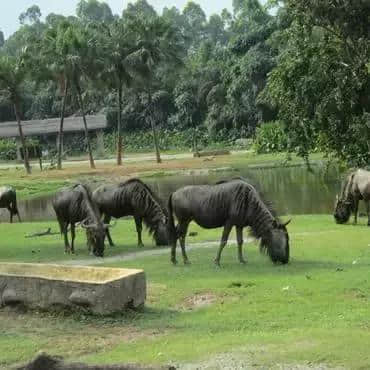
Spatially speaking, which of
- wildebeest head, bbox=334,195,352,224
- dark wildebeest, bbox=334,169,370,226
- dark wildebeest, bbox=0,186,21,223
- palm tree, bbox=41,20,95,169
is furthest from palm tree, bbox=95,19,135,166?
wildebeest head, bbox=334,195,352,224

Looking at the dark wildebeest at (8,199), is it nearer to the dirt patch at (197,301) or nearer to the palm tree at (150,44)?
the dirt patch at (197,301)

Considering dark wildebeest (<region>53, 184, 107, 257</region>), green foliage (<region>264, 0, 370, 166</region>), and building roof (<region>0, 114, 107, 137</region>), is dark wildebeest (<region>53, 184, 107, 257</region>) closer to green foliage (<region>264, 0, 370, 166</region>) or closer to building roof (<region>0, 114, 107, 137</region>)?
green foliage (<region>264, 0, 370, 166</region>)

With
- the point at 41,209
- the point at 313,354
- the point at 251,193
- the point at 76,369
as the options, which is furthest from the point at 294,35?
the point at 76,369

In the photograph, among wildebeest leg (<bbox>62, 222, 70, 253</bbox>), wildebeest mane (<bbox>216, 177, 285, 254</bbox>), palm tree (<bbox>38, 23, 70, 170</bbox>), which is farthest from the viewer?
palm tree (<bbox>38, 23, 70, 170</bbox>)

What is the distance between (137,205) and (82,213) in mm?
1672

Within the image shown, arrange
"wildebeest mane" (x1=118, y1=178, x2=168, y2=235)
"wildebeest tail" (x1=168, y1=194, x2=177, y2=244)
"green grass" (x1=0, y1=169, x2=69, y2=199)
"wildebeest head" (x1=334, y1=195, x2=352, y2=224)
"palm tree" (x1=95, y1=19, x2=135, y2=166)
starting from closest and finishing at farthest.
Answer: "wildebeest tail" (x1=168, y1=194, x2=177, y2=244), "wildebeest mane" (x1=118, y1=178, x2=168, y2=235), "wildebeest head" (x1=334, y1=195, x2=352, y2=224), "green grass" (x1=0, y1=169, x2=69, y2=199), "palm tree" (x1=95, y1=19, x2=135, y2=166)

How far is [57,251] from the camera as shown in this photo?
66.1 ft

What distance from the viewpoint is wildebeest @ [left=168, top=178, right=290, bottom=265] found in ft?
51.8

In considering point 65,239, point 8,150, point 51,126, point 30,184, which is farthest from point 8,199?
point 8,150

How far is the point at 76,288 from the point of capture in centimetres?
1161

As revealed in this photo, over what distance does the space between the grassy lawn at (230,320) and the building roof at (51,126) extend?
57357mm

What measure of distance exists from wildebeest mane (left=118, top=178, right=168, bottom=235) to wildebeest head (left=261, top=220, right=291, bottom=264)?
15.9ft

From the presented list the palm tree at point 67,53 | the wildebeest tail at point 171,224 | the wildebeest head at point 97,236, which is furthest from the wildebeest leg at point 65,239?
the palm tree at point 67,53

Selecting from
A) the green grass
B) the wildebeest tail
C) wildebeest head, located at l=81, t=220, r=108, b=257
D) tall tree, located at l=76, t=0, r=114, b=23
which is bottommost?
the green grass
